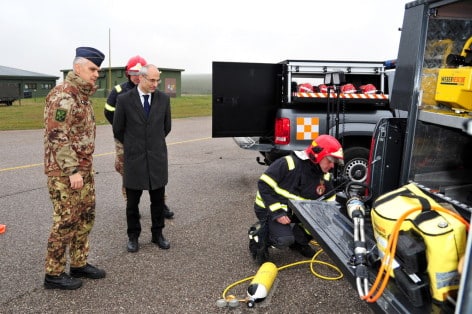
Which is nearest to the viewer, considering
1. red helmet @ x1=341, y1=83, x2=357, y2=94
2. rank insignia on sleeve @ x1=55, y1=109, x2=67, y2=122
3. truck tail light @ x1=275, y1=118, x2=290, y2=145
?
rank insignia on sleeve @ x1=55, y1=109, x2=67, y2=122

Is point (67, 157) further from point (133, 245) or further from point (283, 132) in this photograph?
point (283, 132)

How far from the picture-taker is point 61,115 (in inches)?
125

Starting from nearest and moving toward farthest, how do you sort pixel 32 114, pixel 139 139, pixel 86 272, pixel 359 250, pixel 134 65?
1. pixel 359 250
2. pixel 86 272
3. pixel 139 139
4. pixel 134 65
5. pixel 32 114

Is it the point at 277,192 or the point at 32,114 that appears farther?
the point at 32,114

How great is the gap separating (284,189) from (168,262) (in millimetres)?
1313

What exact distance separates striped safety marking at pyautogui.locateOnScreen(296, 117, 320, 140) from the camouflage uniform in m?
3.41

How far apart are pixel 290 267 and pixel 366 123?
129 inches

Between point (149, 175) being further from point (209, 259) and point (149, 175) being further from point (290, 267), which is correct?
point (290, 267)

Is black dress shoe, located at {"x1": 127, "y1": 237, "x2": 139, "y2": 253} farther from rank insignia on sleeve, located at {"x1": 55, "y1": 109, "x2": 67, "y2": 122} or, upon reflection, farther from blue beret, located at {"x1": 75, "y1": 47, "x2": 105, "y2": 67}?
blue beret, located at {"x1": 75, "y1": 47, "x2": 105, "y2": 67}

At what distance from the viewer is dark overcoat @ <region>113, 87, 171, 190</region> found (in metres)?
4.13

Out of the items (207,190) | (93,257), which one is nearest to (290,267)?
(93,257)

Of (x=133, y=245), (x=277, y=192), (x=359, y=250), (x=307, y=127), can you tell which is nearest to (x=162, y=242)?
(x=133, y=245)

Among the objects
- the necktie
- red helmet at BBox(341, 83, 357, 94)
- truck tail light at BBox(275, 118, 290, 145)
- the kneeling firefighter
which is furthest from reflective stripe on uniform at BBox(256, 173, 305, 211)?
red helmet at BBox(341, 83, 357, 94)

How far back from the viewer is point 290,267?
3.97 meters
